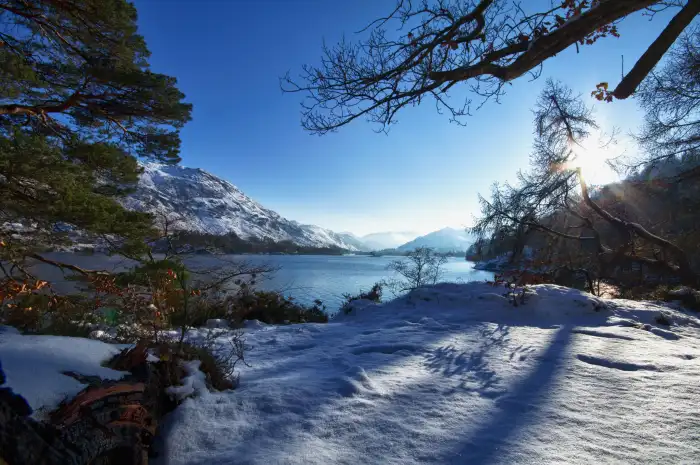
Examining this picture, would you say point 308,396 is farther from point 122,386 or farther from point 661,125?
point 661,125

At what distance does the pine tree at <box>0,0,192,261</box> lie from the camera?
425 cm

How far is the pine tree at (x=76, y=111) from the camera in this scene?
4.25m

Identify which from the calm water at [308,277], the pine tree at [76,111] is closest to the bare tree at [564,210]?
the calm water at [308,277]

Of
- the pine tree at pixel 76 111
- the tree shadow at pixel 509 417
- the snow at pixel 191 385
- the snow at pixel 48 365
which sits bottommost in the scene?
the tree shadow at pixel 509 417

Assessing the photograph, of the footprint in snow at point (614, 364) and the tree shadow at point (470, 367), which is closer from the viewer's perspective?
the tree shadow at point (470, 367)

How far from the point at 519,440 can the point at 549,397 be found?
0.76 meters

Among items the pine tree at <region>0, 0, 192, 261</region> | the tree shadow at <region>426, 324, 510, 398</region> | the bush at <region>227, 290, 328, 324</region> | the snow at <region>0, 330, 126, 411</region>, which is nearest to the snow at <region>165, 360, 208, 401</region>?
the snow at <region>0, 330, 126, 411</region>

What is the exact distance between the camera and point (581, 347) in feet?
11.2

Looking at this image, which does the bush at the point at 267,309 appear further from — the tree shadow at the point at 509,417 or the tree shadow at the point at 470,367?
the tree shadow at the point at 509,417

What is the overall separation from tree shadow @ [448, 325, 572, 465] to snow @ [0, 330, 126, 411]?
202 cm

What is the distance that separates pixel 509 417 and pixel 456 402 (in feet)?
1.15

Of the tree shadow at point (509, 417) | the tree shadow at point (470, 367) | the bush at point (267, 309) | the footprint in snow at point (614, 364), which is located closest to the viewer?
the tree shadow at point (509, 417)

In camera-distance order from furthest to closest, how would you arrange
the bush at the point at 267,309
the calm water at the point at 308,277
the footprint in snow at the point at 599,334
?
the calm water at the point at 308,277
the bush at the point at 267,309
the footprint in snow at the point at 599,334

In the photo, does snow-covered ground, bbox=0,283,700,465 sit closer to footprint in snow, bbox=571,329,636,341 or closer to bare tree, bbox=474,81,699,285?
footprint in snow, bbox=571,329,636,341
